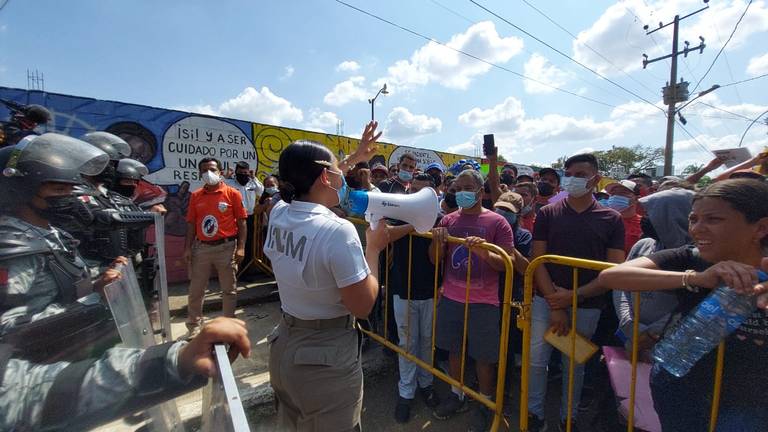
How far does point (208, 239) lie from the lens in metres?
4.16

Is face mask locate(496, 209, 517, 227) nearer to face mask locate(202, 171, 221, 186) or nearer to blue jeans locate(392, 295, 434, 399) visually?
blue jeans locate(392, 295, 434, 399)

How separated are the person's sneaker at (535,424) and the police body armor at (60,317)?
265 centimetres

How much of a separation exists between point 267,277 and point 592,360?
5.19 metres

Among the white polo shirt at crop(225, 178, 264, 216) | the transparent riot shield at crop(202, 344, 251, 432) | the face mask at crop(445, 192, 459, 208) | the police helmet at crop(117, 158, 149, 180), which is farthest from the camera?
the white polo shirt at crop(225, 178, 264, 216)

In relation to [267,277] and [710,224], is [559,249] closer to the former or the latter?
[710,224]

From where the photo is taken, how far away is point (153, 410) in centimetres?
165

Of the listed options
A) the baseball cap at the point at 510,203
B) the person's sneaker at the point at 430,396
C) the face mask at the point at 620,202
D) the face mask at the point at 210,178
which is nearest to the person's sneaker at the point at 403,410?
the person's sneaker at the point at 430,396

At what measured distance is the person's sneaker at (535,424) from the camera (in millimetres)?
2494

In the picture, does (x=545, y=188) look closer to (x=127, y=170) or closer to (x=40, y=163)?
(x=40, y=163)

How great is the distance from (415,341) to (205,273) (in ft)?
9.09

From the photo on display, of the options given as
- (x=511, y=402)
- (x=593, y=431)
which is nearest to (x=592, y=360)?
(x=593, y=431)

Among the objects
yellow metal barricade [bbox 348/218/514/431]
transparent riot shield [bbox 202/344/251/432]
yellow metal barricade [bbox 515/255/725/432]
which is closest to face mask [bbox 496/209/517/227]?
yellow metal barricade [bbox 348/218/514/431]

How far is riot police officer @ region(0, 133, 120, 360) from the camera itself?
104cm

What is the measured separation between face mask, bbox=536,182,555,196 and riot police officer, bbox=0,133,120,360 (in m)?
4.61
